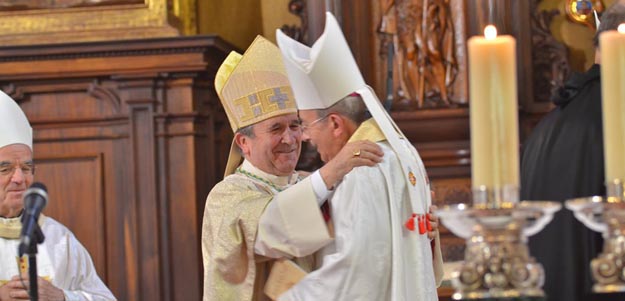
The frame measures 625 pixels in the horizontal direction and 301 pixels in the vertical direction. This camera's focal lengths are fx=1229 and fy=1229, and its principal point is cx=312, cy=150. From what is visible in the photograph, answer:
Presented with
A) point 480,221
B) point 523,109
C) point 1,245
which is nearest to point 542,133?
point 480,221

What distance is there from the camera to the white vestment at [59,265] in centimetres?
490

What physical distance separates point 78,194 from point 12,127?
1.74 meters

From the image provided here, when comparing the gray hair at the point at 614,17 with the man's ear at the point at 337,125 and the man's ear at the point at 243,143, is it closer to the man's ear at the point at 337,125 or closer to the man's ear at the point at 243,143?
the man's ear at the point at 337,125

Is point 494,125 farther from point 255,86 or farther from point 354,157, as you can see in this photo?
point 255,86

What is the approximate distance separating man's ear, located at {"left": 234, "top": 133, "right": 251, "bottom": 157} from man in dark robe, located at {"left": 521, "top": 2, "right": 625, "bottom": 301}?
68.8 inches

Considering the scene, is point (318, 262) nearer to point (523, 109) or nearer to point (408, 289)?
point (408, 289)

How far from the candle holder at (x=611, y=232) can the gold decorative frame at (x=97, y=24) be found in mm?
5262

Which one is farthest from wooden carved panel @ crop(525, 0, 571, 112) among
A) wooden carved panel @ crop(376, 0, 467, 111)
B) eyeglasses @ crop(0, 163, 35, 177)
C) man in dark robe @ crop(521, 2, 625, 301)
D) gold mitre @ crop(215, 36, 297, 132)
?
man in dark robe @ crop(521, 2, 625, 301)

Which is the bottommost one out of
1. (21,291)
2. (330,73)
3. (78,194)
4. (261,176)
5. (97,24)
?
(21,291)

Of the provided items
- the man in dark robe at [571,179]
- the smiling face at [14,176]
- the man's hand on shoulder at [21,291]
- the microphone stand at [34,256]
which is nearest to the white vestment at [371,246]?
the man in dark robe at [571,179]

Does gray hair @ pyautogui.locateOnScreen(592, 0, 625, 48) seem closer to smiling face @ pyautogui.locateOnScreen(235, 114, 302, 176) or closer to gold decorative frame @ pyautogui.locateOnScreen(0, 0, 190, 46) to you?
smiling face @ pyautogui.locateOnScreen(235, 114, 302, 176)

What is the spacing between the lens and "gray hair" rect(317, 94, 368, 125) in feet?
13.2

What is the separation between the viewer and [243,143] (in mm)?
4848

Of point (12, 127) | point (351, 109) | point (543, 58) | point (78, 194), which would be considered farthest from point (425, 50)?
point (351, 109)
